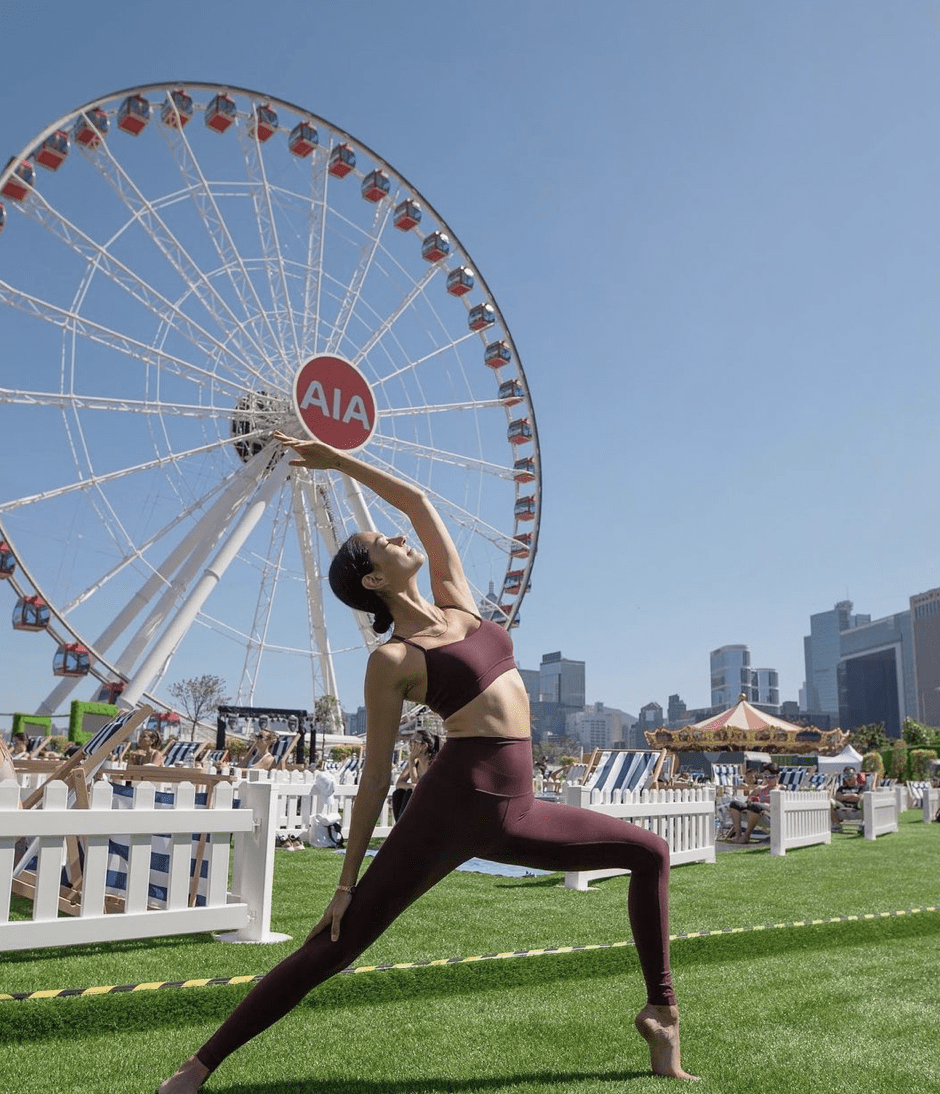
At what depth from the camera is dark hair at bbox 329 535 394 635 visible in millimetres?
2527

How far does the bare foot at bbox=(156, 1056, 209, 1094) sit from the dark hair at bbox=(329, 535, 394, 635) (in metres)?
1.13

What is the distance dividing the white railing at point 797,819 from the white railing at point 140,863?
7096 millimetres

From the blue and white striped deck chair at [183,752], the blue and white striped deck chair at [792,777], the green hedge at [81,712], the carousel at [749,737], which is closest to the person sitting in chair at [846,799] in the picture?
the blue and white striped deck chair at [792,777]

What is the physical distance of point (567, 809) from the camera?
2.56 m

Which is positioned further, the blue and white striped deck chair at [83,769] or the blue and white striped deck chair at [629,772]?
the blue and white striped deck chair at [629,772]

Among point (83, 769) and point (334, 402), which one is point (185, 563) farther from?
point (83, 769)

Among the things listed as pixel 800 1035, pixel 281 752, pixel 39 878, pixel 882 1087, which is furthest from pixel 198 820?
pixel 281 752

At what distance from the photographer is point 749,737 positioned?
104ft

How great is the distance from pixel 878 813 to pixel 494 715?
12.6 m

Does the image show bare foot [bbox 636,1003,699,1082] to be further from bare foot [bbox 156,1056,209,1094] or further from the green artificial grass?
bare foot [bbox 156,1056,209,1094]

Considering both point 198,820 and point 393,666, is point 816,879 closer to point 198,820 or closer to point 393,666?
point 198,820

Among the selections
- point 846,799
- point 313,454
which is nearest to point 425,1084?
point 313,454

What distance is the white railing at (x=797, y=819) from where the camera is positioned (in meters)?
10.2

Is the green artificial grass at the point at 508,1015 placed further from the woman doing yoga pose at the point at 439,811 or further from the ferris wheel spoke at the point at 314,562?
the ferris wheel spoke at the point at 314,562
